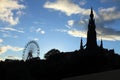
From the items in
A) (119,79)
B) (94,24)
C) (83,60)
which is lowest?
(119,79)

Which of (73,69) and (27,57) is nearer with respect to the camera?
(73,69)

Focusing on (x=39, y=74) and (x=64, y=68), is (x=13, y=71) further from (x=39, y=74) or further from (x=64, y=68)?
(x=64, y=68)

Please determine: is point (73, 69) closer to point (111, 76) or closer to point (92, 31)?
point (111, 76)

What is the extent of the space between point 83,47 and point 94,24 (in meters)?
Answer: 16.8

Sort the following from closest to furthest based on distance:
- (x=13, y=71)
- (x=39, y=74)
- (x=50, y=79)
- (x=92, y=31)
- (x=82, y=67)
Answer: (x=13, y=71), (x=50, y=79), (x=39, y=74), (x=82, y=67), (x=92, y=31)

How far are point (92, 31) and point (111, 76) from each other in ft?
545

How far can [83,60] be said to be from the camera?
371ft


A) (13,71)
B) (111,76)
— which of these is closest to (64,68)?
(13,71)

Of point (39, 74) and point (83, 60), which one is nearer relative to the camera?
point (39, 74)

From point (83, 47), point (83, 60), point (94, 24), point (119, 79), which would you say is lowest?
point (119, 79)

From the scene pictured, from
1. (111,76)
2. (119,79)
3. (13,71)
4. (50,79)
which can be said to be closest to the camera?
(119,79)

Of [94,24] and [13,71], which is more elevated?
[94,24]

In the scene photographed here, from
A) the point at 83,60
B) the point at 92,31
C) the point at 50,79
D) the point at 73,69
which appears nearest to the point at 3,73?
the point at 50,79

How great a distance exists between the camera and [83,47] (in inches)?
7815
